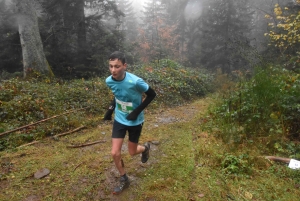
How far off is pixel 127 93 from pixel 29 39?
8585mm

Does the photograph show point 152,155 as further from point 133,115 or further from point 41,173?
point 41,173

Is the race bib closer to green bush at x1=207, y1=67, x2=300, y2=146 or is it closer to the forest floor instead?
the forest floor

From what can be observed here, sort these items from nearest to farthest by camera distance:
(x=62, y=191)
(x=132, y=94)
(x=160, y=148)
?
(x=132, y=94) → (x=62, y=191) → (x=160, y=148)

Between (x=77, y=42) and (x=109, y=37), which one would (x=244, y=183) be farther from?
(x=77, y=42)

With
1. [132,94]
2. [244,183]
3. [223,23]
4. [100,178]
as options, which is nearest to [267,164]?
[244,183]

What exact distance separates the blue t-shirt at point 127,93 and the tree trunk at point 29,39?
7862 millimetres

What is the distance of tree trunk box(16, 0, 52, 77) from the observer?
9.55 metres

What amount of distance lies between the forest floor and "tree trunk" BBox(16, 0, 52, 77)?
18.5ft

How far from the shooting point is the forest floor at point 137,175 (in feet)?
10.9

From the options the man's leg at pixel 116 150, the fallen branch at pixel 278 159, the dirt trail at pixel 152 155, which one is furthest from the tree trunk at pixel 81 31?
the fallen branch at pixel 278 159

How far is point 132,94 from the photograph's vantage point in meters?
3.27

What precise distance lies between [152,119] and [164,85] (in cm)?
399

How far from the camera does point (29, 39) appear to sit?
974cm

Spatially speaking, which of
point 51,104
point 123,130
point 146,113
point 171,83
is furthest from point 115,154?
point 171,83
